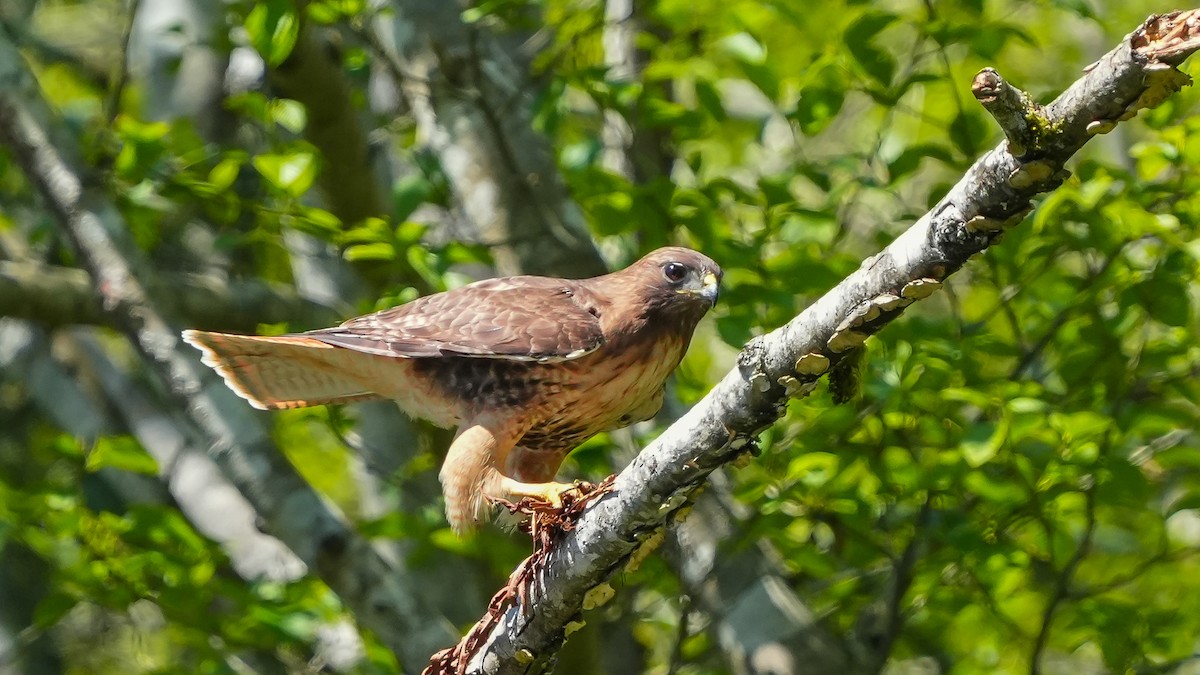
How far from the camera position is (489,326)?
4.48 meters

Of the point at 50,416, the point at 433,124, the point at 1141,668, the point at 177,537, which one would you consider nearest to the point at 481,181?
the point at 433,124

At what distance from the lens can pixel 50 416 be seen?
24.1 feet

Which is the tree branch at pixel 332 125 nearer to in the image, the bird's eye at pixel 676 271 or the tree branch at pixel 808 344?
the bird's eye at pixel 676 271

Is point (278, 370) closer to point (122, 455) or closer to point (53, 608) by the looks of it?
point (122, 455)

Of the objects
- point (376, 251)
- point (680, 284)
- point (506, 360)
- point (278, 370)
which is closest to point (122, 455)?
point (278, 370)

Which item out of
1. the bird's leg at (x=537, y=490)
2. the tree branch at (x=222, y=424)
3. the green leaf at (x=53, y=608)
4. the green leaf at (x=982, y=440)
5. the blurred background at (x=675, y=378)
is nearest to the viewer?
the bird's leg at (x=537, y=490)

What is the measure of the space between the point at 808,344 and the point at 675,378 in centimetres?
314

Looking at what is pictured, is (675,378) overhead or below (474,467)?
below

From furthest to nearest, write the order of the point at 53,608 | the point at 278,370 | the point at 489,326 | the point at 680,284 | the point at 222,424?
the point at 222,424, the point at 53,608, the point at 278,370, the point at 680,284, the point at 489,326

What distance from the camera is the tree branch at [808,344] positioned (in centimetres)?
231

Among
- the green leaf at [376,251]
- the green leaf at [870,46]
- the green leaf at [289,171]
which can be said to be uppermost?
the green leaf at [870,46]

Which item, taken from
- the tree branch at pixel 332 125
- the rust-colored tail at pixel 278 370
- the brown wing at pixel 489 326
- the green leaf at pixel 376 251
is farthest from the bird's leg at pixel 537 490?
the tree branch at pixel 332 125

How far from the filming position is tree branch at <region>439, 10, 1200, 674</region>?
2311 millimetres

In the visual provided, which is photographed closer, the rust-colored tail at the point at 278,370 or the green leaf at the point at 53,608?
the rust-colored tail at the point at 278,370
